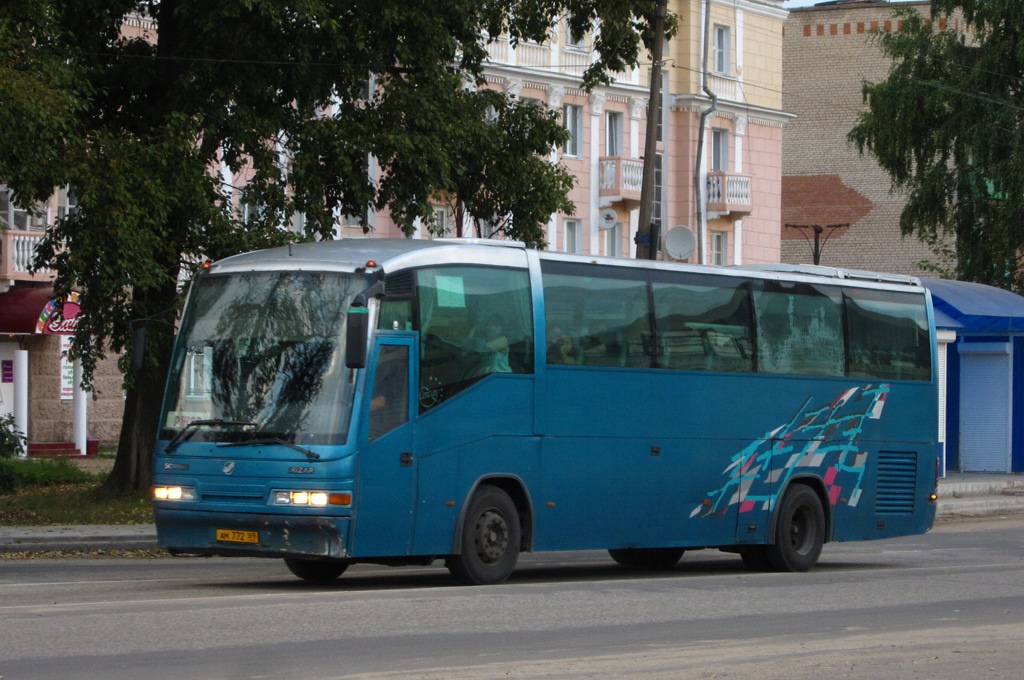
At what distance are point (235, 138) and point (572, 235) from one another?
33.0 m

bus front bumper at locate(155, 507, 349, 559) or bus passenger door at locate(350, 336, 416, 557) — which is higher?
bus passenger door at locate(350, 336, 416, 557)

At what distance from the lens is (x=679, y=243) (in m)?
29.4

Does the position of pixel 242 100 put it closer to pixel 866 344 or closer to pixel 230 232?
pixel 230 232

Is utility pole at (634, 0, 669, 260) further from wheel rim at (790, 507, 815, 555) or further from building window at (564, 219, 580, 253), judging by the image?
building window at (564, 219, 580, 253)

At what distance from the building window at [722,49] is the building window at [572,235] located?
341 inches

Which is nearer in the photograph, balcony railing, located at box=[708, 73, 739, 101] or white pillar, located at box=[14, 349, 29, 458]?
white pillar, located at box=[14, 349, 29, 458]

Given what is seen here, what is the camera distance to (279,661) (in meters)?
10.5

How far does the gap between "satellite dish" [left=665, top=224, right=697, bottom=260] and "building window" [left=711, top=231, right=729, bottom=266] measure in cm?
3297

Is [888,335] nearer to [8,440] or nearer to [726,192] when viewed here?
[8,440]

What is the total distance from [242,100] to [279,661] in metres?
16.0

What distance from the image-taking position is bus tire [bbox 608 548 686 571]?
66.5 ft

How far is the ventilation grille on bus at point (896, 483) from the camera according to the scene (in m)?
21.0

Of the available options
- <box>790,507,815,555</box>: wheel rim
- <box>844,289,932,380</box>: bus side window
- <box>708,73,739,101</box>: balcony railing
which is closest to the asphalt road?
<box>790,507,815,555</box>: wheel rim

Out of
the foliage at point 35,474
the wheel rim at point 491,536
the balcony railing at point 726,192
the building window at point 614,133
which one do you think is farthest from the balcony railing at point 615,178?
the wheel rim at point 491,536
